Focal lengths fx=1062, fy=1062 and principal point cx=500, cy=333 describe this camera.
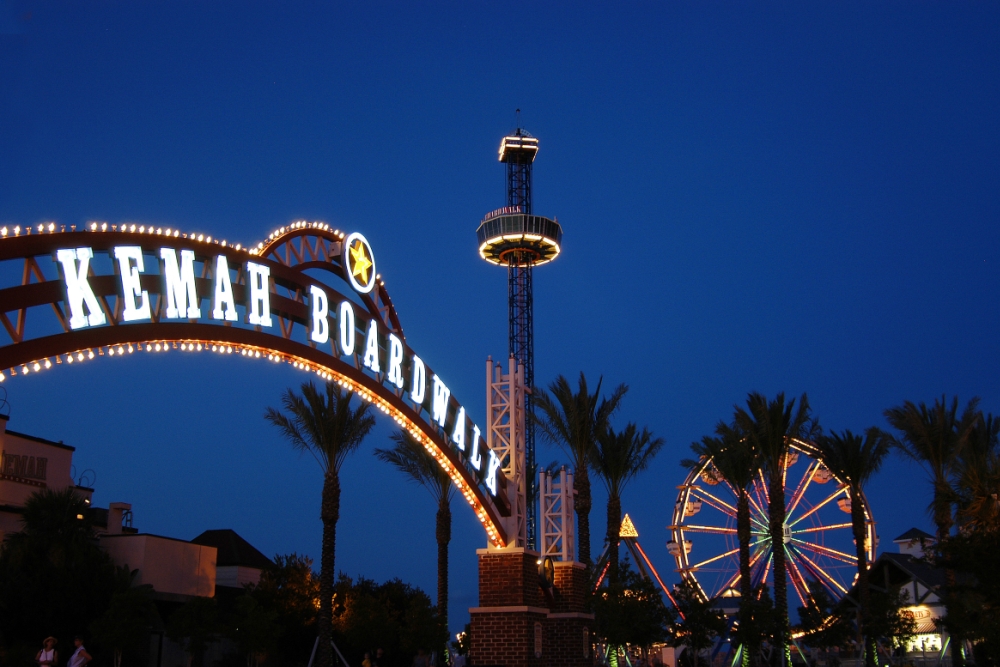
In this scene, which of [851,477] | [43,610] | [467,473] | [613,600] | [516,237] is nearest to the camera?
[467,473]

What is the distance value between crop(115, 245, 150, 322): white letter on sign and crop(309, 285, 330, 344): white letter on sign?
13.4ft

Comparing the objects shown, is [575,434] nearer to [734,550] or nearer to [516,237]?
[734,550]

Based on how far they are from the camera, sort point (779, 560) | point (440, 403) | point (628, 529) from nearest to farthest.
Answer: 1. point (440, 403)
2. point (779, 560)
3. point (628, 529)

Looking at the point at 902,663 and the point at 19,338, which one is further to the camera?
the point at 902,663

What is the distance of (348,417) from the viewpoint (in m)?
34.4

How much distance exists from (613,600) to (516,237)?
3509cm

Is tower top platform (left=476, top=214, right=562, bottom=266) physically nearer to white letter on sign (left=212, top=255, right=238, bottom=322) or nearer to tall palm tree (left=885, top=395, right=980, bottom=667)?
tall palm tree (left=885, top=395, right=980, bottom=667)

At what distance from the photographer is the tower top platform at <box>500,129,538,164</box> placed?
234ft

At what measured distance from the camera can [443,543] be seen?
43.0 meters

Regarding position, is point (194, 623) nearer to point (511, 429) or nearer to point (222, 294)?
point (511, 429)

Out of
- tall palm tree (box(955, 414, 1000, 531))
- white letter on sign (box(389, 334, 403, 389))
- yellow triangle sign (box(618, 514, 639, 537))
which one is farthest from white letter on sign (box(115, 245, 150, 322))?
yellow triangle sign (box(618, 514, 639, 537))

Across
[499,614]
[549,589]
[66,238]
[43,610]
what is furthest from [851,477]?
Answer: [66,238]

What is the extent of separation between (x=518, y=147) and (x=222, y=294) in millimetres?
56566

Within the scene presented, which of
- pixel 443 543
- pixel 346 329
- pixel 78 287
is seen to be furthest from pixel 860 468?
pixel 78 287
